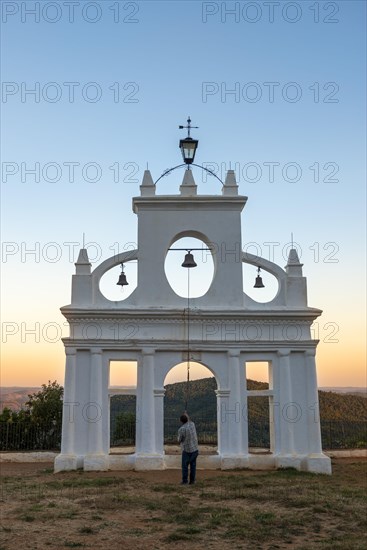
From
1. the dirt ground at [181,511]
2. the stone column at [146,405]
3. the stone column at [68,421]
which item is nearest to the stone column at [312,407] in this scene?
the dirt ground at [181,511]

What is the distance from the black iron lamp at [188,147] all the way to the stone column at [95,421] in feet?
21.3

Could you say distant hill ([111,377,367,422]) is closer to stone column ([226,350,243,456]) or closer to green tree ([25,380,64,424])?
green tree ([25,380,64,424])

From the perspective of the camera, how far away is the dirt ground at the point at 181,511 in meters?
8.70

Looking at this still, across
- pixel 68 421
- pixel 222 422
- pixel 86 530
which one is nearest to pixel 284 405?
pixel 222 422

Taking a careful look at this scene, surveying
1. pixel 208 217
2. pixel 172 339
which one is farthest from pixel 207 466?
pixel 208 217

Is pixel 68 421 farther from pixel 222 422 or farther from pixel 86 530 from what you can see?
pixel 86 530

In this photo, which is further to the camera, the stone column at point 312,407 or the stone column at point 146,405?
the stone column at point 312,407

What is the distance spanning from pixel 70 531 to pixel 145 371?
24.5ft

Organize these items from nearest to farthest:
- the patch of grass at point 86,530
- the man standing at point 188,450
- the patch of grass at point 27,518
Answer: the patch of grass at point 86,530 < the patch of grass at point 27,518 < the man standing at point 188,450

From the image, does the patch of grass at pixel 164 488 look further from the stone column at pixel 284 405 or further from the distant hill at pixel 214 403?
the distant hill at pixel 214 403

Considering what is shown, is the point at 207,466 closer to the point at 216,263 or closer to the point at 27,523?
the point at 216,263

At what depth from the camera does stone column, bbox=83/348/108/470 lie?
15805 mm

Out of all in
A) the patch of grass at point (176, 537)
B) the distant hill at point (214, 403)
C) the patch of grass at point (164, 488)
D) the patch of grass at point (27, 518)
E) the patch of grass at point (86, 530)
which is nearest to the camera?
the patch of grass at point (176, 537)

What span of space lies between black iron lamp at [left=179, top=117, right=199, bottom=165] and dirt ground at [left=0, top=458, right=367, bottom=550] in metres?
8.85
